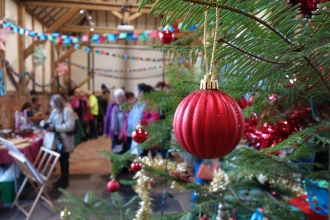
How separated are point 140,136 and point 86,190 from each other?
280cm

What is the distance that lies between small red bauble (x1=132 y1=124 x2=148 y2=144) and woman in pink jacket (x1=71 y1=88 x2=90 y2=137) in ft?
18.0

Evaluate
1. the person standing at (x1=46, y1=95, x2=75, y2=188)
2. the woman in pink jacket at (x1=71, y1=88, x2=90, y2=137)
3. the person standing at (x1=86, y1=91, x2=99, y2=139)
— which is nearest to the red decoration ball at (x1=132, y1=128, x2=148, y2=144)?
the person standing at (x1=46, y1=95, x2=75, y2=188)

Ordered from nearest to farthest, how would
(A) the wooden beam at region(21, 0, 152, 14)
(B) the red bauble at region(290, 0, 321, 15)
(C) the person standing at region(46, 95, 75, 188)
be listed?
(B) the red bauble at region(290, 0, 321, 15) → (C) the person standing at region(46, 95, 75, 188) → (A) the wooden beam at region(21, 0, 152, 14)

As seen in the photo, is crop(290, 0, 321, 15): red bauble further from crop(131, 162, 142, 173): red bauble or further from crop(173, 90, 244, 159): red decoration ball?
crop(131, 162, 142, 173): red bauble

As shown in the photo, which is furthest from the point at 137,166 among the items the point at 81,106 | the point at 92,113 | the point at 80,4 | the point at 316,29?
the point at 80,4

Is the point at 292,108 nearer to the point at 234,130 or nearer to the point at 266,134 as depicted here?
the point at 266,134

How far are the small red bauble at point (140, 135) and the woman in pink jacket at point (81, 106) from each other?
18.0ft

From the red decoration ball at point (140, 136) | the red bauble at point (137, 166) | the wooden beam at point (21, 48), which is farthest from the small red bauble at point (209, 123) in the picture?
the wooden beam at point (21, 48)

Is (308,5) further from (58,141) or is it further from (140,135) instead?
(58,141)

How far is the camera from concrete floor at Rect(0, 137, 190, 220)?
294 centimetres

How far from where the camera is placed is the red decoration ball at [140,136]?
112 cm

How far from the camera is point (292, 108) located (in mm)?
783

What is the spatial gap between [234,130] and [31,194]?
3623 millimetres

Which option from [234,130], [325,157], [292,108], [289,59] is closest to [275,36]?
[289,59]
